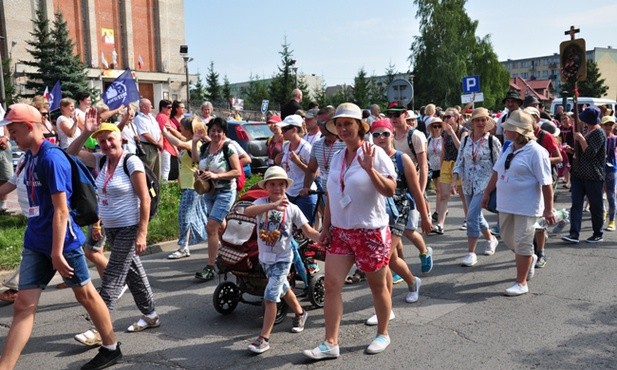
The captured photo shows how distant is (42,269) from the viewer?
161 inches

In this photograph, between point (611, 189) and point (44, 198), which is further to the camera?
point (611, 189)

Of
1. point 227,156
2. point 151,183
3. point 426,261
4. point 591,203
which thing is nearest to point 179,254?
point 227,156

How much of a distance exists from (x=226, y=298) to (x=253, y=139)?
11.9 meters

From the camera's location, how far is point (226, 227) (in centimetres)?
537

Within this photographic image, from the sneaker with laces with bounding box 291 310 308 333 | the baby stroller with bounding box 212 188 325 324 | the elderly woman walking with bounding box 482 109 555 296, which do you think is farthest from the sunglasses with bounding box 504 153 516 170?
the sneaker with laces with bounding box 291 310 308 333

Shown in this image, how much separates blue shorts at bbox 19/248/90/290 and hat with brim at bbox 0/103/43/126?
911mm

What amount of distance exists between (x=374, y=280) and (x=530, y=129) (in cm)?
266

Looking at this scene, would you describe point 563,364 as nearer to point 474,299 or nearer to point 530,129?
point 474,299

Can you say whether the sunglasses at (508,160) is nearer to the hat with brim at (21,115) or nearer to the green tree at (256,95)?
the hat with brim at (21,115)

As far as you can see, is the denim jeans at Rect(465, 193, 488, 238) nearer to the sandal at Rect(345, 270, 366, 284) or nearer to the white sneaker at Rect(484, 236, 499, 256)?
the white sneaker at Rect(484, 236, 499, 256)

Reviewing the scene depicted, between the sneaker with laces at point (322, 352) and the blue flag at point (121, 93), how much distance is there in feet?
18.2

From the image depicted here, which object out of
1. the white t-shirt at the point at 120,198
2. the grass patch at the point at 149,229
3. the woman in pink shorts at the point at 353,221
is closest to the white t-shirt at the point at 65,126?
the grass patch at the point at 149,229

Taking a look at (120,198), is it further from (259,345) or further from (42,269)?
(259,345)

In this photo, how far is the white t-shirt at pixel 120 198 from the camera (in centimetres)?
478
